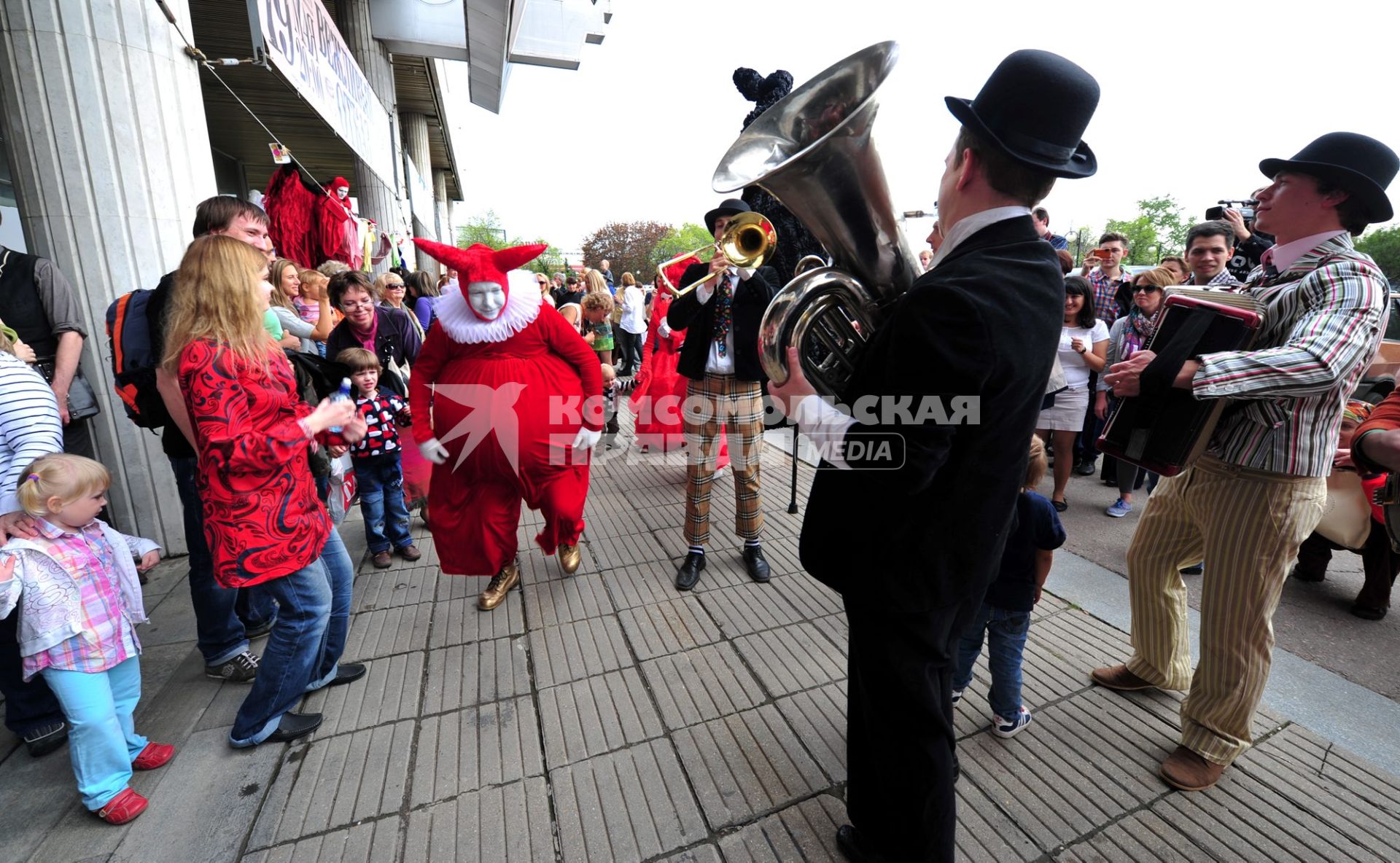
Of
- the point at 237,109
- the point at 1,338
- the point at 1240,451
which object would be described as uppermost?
the point at 237,109

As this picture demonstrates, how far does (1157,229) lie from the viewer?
42.6 meters

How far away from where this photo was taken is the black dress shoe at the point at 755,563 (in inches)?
139

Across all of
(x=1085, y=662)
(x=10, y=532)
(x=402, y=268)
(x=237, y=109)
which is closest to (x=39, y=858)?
(x=10, y=532)

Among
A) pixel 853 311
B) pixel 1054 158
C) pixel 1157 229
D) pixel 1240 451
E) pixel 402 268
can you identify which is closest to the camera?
Result: pixel 1054 158

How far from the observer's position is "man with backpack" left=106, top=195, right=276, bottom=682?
89.0 inches

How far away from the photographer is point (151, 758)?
2.17m

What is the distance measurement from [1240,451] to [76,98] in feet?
18.0

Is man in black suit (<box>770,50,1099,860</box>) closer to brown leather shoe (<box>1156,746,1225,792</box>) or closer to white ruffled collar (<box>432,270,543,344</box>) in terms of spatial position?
brown leather shoe (<box>1156,746,1225,792</box>)

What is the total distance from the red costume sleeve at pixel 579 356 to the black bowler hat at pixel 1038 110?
234cm

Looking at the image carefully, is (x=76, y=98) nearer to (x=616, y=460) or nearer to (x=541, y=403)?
(x=541, y=403)

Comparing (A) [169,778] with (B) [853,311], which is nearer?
(B) [853,311]

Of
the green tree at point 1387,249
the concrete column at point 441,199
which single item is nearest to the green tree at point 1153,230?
the green tree at point 1387,249

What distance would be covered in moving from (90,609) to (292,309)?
2804 millimetres

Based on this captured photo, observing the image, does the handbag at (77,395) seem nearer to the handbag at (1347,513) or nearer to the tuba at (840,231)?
the tuba at (840,231)
